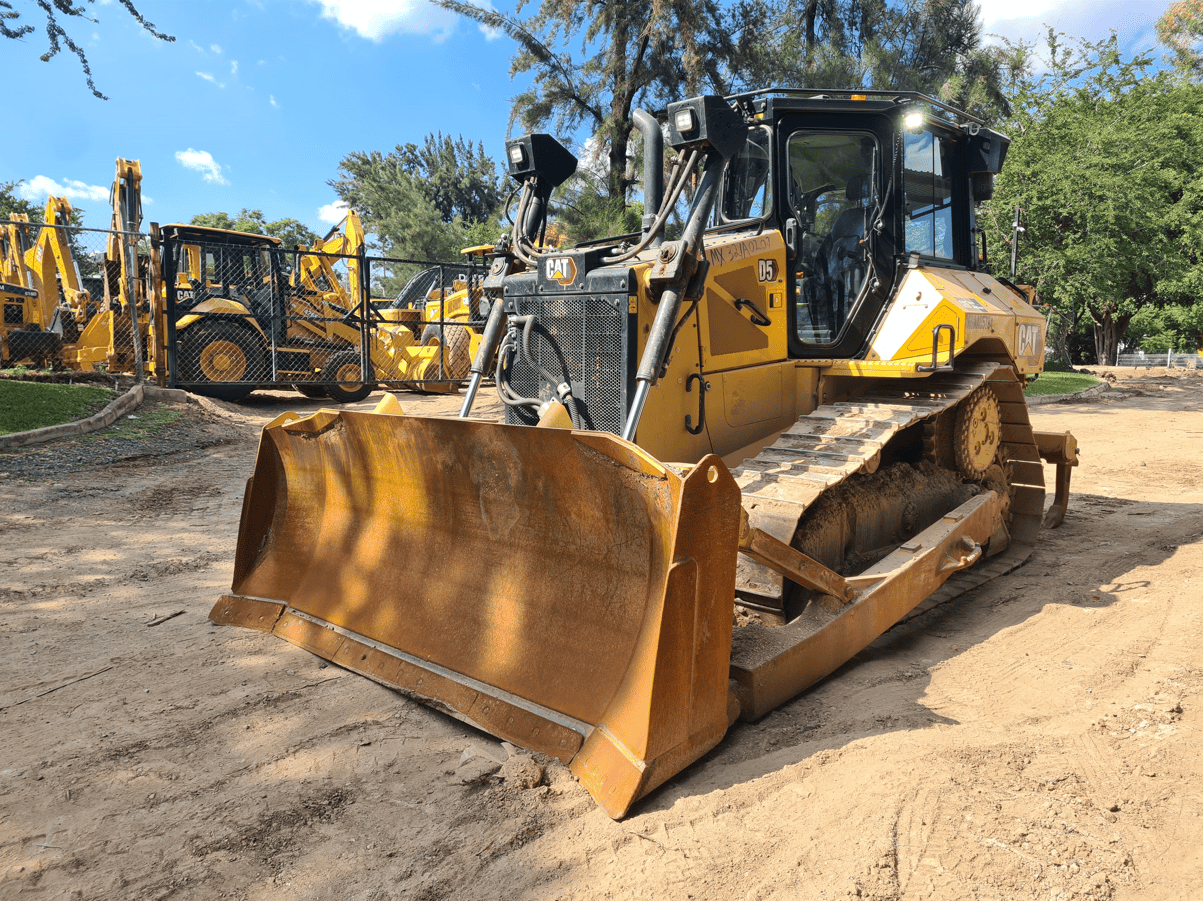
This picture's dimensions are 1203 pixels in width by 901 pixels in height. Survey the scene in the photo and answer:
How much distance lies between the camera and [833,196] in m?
4.86

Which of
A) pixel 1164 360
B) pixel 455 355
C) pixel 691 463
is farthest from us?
pixel 1164 360

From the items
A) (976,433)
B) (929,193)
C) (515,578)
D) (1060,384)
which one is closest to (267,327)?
(929,193)

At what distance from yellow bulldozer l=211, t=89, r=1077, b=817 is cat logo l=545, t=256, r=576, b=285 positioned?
16mm

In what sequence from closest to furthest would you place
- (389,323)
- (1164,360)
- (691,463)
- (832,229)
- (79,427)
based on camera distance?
(691,463)
(832,229)
(79,427)
(389,323)
(1164,360)

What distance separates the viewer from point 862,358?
16.0ft

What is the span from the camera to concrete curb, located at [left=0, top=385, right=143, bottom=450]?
877 centimetres

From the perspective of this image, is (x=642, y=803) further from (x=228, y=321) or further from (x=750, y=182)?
(x=228, y=321)

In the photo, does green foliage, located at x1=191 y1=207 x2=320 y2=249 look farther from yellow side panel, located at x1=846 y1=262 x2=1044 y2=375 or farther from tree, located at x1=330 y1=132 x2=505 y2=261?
yellow side panel, located at x1=846 y1=262 x2=1044 y2=375

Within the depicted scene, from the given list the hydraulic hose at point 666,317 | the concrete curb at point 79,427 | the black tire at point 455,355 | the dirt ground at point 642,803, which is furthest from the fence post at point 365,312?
the hydraulic hose at point 666,317

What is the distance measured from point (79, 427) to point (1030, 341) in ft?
32.5

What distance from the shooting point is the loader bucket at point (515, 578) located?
2645mm

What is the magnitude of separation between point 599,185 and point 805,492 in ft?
66.3

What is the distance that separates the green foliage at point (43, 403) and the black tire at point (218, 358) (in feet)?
5.25

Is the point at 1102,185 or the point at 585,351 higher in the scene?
the point at 1102,185
